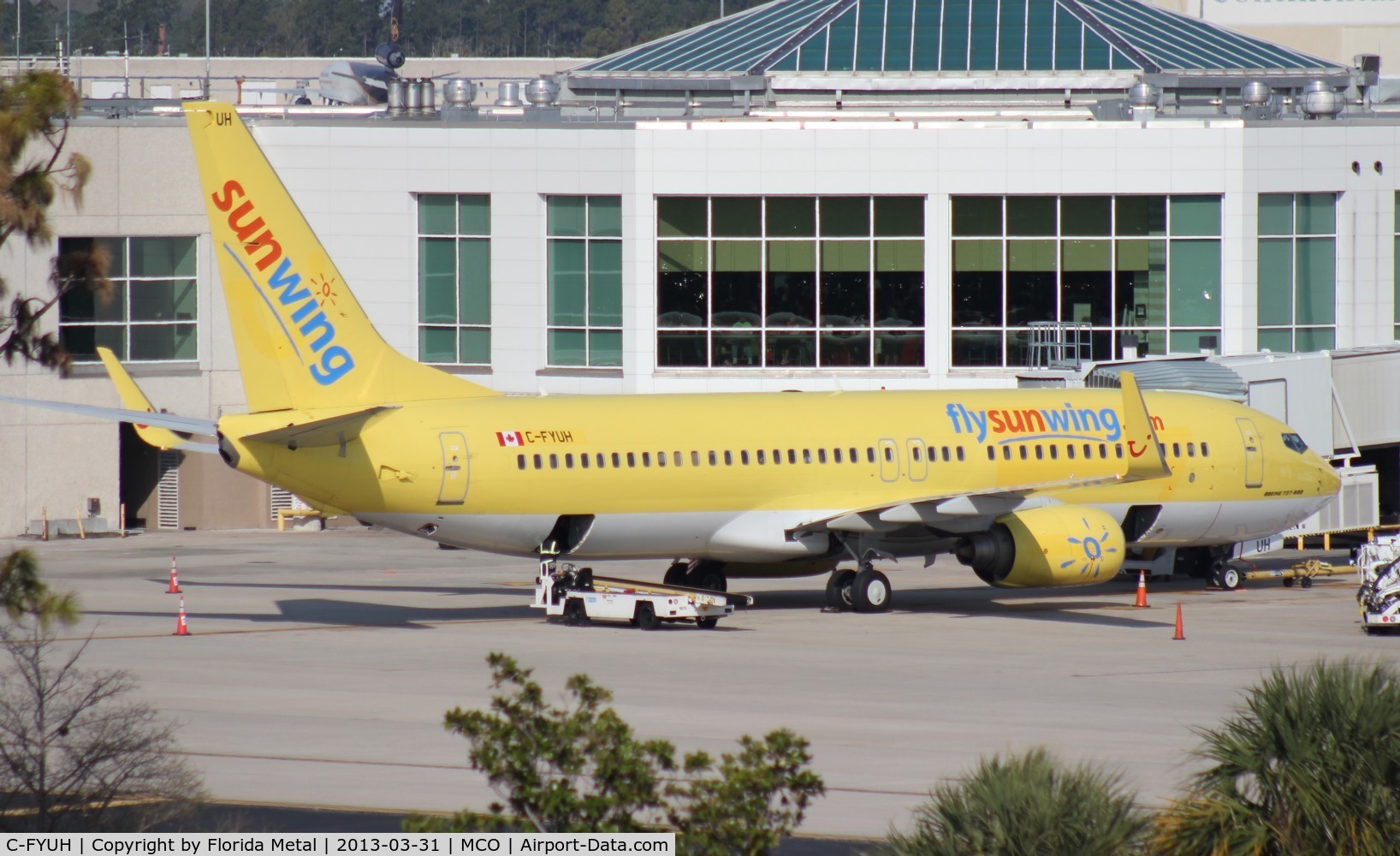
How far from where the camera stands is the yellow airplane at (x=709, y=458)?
1188 inches

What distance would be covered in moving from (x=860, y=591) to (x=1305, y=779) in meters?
21.7

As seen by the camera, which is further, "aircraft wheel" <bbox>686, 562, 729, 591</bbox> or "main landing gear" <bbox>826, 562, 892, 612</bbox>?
"aircraft wheel" <bbox>686, 562, 729, 591</bbox>

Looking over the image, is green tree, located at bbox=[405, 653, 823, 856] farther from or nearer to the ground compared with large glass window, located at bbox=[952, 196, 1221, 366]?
nearer to the ground

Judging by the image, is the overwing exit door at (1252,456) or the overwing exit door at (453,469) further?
the overwing exit door at (1252,456)

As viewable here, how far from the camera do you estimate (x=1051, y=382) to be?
44.3m

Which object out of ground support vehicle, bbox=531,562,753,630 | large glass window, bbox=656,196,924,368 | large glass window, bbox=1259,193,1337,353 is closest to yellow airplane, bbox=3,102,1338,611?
ground support vehicle, bbox=531,562,753,630

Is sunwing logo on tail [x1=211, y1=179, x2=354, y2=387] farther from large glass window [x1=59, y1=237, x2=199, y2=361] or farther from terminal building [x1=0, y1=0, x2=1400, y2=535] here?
large glass window [x1=59, y1=237, x2=199, y2=361]

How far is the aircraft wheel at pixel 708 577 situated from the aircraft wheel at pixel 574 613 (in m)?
3.99

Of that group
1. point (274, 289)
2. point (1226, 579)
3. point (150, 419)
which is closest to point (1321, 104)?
point (1226, 579)

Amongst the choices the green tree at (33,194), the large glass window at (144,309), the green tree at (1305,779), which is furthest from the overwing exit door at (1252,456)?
the large glass window at (144,309)

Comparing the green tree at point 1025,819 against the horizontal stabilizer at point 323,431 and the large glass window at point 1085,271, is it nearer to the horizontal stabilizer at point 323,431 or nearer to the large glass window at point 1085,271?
the horizontal stabilizer at point 323,431

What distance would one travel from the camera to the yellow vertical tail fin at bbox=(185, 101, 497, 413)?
29.7 meters

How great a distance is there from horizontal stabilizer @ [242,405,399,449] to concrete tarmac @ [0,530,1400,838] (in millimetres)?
3358

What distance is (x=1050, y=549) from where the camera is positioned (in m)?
32.4
